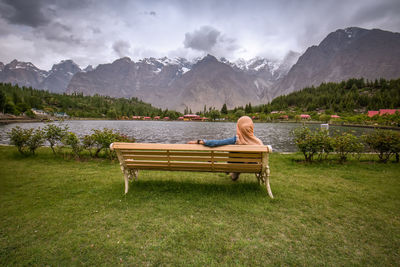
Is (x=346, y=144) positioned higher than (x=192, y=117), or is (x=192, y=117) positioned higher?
(x=192, y=117)

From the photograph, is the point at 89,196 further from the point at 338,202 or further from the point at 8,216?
the point at 338,202

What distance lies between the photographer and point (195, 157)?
4316 mm

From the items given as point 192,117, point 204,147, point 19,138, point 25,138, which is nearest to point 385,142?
point 204,147

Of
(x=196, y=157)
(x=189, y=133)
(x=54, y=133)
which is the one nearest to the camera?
(x=196, y=157)

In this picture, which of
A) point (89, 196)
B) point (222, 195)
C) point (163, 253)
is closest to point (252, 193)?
point (222, 195)

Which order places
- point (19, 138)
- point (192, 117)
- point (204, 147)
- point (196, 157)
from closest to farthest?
1. point (204, 147)
2. point (196, 157)
3. point (19, 138)
4. point (192, 117)

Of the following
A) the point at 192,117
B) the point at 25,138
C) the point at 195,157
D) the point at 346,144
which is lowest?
the point at 346,144

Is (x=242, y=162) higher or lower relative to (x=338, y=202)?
higher

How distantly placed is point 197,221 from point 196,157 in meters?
1.37

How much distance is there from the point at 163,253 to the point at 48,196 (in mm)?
3761

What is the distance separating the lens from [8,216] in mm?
3615

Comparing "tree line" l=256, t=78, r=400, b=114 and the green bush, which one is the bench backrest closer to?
the green bush

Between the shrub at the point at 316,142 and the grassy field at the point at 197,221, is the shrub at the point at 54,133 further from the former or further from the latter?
the shrub at the point at 316,142

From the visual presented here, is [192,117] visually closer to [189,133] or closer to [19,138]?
[189,133]
